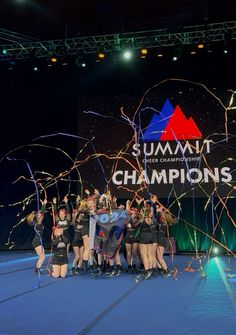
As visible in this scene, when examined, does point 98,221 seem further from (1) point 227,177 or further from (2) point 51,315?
(1) point 227,177

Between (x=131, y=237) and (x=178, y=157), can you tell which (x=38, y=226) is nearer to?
(x=131, y=237)

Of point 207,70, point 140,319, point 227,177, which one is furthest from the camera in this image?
point 207,70

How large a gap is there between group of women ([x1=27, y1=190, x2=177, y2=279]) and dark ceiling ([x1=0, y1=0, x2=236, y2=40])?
4989mm

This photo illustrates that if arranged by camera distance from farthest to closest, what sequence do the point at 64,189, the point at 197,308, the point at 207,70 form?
1. the point at 64,189
2. the point at 207,70
3. the point at 197,308

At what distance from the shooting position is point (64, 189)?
17.0m

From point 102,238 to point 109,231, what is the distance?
0.22 meters

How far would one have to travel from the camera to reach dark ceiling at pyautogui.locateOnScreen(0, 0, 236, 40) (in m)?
11.1

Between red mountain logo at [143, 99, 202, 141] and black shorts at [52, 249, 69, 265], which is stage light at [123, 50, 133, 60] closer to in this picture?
red mountain logo at [143, 99, 202, 141]

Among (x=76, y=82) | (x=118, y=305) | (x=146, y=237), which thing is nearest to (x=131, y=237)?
(x=146, y=237)

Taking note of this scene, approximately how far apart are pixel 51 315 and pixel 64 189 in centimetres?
1151

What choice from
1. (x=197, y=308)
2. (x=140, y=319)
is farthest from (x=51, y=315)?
(x=197, y=308)

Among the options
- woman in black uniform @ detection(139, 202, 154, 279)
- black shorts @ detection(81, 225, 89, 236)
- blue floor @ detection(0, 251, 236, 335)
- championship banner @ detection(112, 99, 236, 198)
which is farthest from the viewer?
championship banner @ detection(112, 99, 236, 198)

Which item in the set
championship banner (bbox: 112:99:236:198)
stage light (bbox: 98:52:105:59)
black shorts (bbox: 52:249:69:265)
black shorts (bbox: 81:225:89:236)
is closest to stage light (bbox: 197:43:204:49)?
championship banner (bbox: 112:99:236:198)

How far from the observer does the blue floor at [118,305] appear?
4.96 meters
